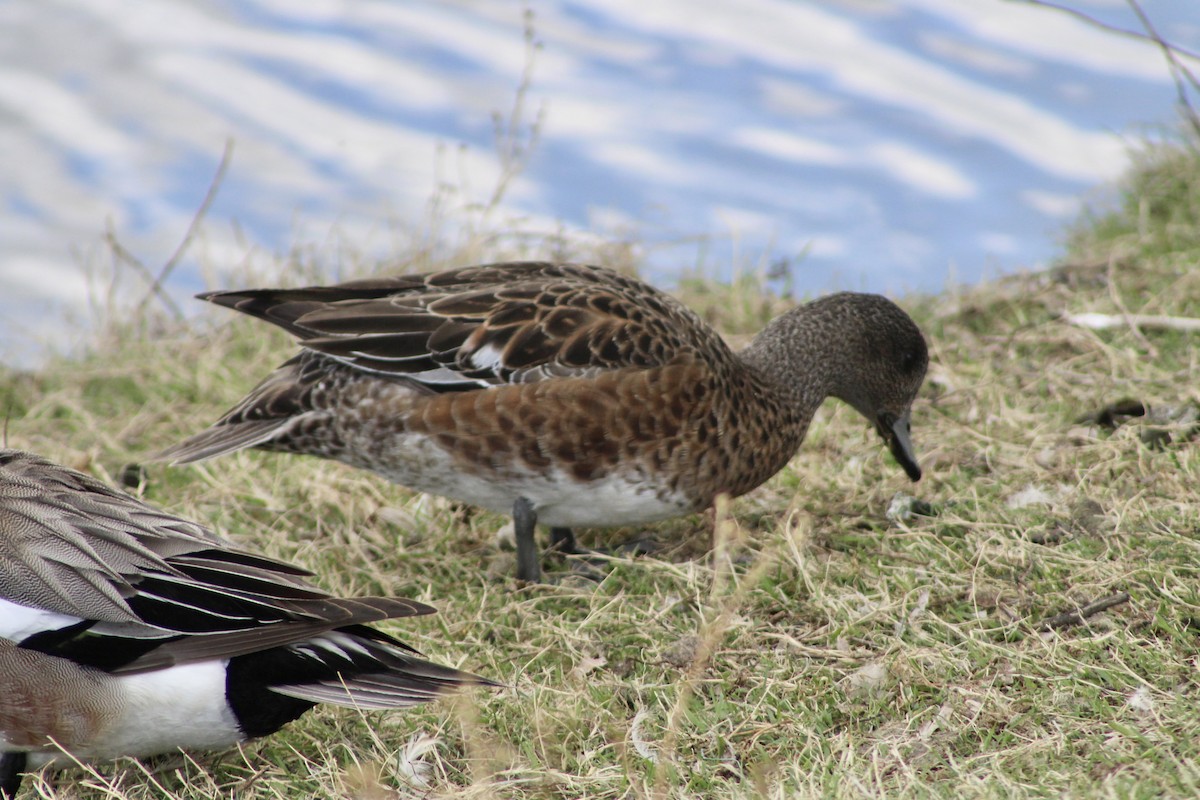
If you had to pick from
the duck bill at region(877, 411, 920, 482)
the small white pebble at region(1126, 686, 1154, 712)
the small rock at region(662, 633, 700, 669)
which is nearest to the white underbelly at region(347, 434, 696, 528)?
the small rock at region(662, 633, 700, 669)

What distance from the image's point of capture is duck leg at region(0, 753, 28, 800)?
9.01 ft

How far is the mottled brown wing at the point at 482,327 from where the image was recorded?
3.69m

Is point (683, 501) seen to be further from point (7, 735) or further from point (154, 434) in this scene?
point (154, 434)

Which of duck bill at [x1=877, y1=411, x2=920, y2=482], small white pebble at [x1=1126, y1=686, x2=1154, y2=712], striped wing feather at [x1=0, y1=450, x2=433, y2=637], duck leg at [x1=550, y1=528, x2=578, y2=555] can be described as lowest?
duck leg at [x1=550, y1=528, x2=578, y2=555]

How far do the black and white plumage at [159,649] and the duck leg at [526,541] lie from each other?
97 centimetres

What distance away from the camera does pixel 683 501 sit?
12.4 ft

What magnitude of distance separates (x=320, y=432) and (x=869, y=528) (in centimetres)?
161

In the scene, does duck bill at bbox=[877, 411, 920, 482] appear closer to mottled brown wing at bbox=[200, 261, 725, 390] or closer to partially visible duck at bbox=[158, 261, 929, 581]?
partially visible duck at bbox=[158, 261, 929, 581]

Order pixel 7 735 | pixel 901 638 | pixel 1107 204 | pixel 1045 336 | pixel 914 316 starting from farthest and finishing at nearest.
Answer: pixel 1107 204
pixel 914 316
pixel 1045 336
pixel 901 638
pixel 7 735

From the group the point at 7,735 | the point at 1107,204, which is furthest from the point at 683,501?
the point at 1107,204

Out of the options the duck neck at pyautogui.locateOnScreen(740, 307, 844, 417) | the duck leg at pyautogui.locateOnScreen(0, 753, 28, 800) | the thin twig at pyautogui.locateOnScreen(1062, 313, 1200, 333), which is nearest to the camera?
the duck leg at pyautogui.locateOnScreen(0, 753, 28, 800)

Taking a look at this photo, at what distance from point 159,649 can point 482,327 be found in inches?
54.7

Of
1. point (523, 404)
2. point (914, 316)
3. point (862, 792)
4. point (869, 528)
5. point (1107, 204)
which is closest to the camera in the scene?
point (862, 792)

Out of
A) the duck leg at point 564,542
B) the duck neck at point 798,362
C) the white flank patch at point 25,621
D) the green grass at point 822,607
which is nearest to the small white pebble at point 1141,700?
the green grass at point 822,607
